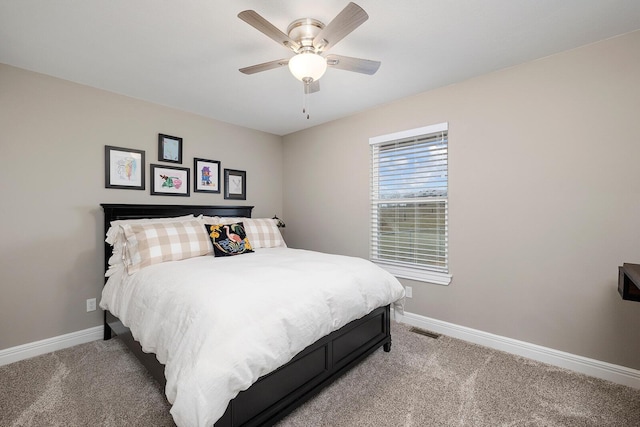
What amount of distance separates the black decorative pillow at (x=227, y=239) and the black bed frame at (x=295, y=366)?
0.88 m

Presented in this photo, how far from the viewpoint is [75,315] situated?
2590 millimetres

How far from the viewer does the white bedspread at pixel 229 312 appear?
124cm

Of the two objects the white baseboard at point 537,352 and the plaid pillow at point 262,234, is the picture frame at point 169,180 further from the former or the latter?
the white baseboard at point 537,352

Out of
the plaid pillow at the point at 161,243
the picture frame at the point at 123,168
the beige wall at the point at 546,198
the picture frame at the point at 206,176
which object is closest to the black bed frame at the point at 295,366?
the picture frame at the point at 123,168

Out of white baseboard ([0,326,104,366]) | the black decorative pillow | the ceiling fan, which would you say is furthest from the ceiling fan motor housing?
white baseboard ([0,326,104,366])

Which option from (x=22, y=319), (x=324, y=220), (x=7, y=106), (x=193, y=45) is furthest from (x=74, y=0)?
(x=324, y=220)

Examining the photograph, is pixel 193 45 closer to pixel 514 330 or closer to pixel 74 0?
pixel 74 0

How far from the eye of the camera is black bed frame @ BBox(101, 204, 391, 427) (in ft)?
4.78

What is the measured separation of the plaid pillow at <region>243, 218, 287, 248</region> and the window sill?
4.09ft

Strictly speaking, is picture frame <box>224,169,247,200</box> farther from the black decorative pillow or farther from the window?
the window

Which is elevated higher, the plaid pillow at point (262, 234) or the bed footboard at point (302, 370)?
the plaid pillow at point (262, 234)

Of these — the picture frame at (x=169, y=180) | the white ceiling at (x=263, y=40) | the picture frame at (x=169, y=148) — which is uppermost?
the white ceiling at (x=263, y=40)

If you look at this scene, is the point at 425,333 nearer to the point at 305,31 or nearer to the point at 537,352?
the point at 537,352

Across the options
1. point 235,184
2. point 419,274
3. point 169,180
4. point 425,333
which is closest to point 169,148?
point 169,180
